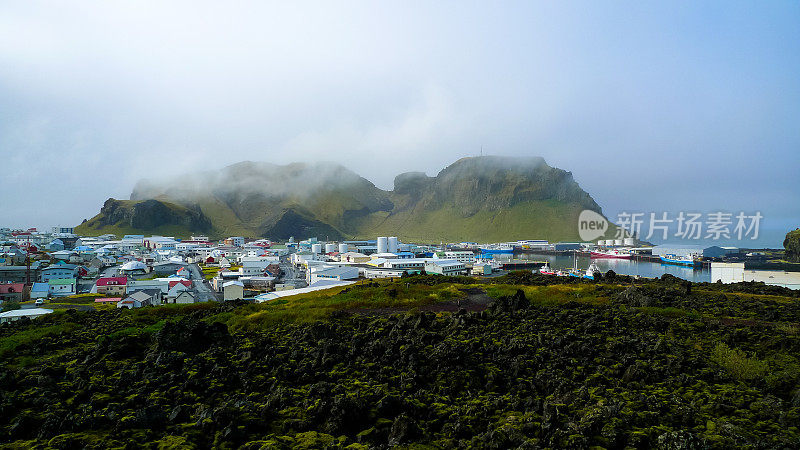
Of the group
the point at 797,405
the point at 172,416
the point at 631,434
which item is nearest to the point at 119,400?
the point at 172,416

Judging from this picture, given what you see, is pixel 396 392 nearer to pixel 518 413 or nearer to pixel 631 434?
pixel 518 413

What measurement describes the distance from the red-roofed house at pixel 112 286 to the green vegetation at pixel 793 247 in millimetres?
154358

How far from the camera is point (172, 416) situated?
27.9 feet

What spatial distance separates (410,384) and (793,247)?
489 feet

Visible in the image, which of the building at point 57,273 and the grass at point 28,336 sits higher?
the grass at point 28,336

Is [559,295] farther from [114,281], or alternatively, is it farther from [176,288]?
[114,281]

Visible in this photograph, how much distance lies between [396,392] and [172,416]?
500 centimetres

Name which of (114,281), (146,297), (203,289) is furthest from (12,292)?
(203,289)

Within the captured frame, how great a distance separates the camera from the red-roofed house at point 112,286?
57.2m

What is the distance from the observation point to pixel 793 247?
111438 millimetres

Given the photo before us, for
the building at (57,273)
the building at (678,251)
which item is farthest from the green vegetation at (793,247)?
the building at (57,273)

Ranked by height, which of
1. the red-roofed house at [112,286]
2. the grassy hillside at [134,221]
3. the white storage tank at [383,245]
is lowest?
the red-roofed house at [112,286]

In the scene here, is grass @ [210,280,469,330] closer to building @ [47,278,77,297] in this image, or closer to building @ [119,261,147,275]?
building @ [47,278,77,297]

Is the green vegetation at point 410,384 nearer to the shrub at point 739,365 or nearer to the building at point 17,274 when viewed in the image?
the shrub at point 739,365
